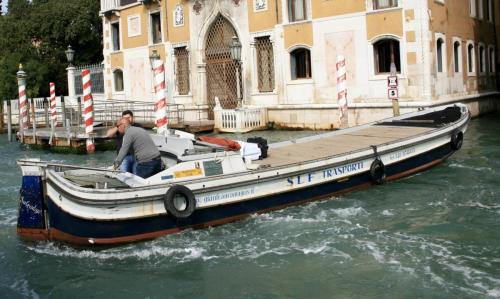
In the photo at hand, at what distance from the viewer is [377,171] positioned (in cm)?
1106

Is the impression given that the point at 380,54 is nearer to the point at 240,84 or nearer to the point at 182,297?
the point at 240,84

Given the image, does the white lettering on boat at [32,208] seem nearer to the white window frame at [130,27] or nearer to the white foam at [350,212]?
the white foam at [350,212]

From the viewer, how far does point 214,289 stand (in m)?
6.95

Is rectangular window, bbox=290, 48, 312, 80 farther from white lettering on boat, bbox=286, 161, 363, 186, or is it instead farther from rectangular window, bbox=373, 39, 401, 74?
white lettering on boat, bbox=286, 161, 363, 186

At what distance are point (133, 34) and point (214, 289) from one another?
23025 millimetres

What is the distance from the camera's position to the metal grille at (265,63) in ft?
76.0

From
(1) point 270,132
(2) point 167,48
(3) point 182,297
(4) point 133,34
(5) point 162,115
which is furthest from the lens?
(4) point 133,34

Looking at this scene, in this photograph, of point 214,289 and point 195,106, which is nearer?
point 214,289

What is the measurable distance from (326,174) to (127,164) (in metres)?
3.09

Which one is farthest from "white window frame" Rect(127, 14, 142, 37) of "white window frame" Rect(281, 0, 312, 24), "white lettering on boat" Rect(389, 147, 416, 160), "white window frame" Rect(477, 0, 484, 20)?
"white lettering on boat" Rect(389, 147, 416, 160)

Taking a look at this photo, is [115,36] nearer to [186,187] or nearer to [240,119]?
[240,119]

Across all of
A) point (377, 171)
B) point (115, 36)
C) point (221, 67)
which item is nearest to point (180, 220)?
point (377, 171)

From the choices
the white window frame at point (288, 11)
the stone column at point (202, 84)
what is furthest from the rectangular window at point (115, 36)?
the white window frame at point (288, 11)

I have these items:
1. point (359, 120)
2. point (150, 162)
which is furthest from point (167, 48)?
point (150, 162)
